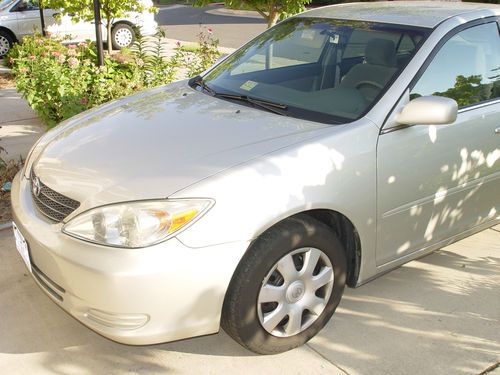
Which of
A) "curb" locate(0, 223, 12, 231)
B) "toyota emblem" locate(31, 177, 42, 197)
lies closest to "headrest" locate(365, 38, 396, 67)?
"toyota emblem" locate(31, 177, 42, 197)

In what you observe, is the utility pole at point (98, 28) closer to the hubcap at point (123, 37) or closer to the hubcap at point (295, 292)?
the hubcap at point (295, 292)

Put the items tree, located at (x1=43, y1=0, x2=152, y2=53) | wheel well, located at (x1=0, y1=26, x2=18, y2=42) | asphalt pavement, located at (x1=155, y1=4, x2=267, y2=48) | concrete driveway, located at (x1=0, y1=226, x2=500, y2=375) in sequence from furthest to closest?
asphalt pavement, located at (x1=155, y1=4, x2=267, y2=48) → wheel well, located at (x1=0, y1=26, x2=18, y2=42) → tree, located at (x1=43, y1=0, x2=152, y2=53) → concrete driveway, located at (x1=0, y1=226, x2=500, y2=375)

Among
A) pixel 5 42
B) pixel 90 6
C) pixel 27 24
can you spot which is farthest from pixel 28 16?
pixel 90 6

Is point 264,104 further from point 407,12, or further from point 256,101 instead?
point 407,12

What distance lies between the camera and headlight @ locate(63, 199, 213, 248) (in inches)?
101

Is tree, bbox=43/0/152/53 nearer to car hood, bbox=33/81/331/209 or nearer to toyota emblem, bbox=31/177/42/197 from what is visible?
car hood, bbox=33/81/331/209

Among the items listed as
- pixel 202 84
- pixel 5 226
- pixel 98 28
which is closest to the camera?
pixel 202 84

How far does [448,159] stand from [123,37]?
1144 centimetres

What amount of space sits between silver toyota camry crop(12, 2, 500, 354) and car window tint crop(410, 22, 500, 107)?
0.04ft

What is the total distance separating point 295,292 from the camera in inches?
117

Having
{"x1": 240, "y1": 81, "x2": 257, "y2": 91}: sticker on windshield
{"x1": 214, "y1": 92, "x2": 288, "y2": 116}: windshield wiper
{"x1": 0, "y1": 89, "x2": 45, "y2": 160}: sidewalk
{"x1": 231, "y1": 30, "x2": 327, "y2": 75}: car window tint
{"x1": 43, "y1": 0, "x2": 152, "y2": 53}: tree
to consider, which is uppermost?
{"x1": 43, "y1": 0, "x2": 152, "y2": 53}: tree

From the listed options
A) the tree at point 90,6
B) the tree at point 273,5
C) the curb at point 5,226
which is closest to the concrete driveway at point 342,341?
the curb at point 5,226

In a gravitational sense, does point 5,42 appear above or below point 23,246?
above

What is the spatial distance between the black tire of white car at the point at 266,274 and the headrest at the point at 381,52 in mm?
1176
